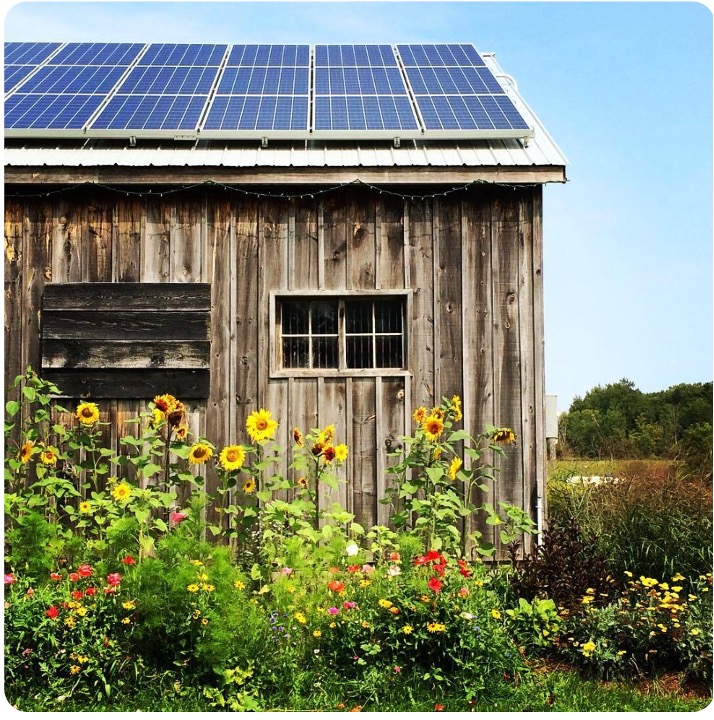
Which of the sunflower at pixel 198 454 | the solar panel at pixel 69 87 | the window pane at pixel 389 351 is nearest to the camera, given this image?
the sunflower at pixel 198 454

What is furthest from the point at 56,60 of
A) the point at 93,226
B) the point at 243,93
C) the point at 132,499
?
the point at 132,499

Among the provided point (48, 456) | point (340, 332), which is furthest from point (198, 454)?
point (340, 332)

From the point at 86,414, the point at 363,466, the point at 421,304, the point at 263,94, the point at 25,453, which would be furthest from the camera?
the point at 263,94

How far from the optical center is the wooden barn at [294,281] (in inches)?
271

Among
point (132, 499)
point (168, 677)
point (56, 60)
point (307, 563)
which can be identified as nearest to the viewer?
point (168, 677)

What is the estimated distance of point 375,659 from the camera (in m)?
4.45

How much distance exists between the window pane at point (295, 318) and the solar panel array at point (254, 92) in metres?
1.61

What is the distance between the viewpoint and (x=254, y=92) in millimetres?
8156

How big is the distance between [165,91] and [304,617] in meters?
5.92

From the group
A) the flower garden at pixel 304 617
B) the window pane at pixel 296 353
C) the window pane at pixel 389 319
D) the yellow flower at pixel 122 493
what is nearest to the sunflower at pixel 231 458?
the flower garden at pixel 304 617

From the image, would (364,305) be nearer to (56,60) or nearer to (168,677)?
(168,677)

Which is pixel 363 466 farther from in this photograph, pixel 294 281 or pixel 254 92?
pixel 254 92

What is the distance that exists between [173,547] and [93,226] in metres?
3.73

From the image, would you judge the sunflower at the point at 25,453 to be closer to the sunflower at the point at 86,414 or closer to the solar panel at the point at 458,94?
the sunflower at the point at 86,414
